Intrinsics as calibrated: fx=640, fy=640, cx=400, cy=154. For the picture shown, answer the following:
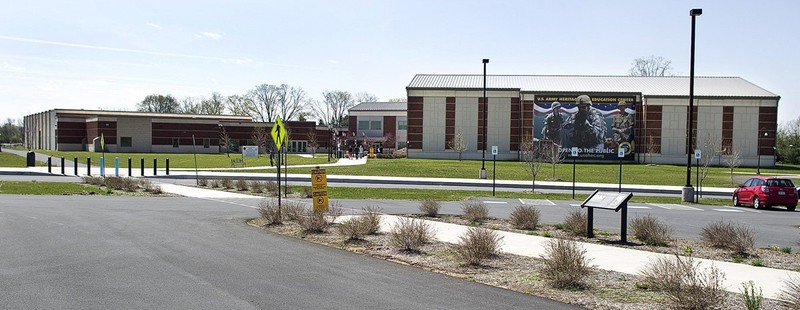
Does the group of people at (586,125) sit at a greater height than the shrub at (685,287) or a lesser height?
greater

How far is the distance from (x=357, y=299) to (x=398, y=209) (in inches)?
462

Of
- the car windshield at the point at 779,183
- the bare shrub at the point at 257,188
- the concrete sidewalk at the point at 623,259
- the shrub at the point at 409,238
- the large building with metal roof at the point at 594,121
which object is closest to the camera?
the concrete sidewalk at the point at 623,259

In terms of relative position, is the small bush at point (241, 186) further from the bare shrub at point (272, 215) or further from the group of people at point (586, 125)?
the group of people at point (586, 125)

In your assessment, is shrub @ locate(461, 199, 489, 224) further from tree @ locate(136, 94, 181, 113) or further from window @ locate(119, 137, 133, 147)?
tree @ locate(136, 94, 181, 113)

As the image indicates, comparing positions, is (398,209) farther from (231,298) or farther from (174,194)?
(231,298)

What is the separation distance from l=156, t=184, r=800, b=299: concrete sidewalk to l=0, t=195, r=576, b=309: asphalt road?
7.83 feet

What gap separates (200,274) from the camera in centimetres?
862

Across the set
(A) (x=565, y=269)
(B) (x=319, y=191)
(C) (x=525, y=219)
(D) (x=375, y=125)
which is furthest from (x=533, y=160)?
(D) (x=375, y=125)

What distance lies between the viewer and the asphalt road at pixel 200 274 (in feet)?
23.7

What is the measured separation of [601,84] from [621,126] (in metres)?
8.49

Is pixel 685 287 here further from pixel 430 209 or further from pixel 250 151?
pixel 250 151

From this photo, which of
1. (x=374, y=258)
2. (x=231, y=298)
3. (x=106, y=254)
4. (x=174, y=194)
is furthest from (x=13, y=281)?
(x=174, y=194)

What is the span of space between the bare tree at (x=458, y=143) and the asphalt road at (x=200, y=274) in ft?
172

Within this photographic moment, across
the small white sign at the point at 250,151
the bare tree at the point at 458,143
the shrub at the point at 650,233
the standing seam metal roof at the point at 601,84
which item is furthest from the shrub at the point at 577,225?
the small white sign at the point at 250,151
